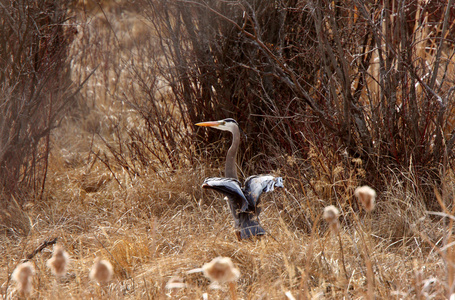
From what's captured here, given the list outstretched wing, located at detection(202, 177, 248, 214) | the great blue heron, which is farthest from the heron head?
outstretched wing, located at detection(202, 177, 248, 214)

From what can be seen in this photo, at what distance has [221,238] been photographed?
9.32 feet

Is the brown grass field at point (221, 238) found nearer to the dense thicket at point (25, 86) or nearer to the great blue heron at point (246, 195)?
the great blue heron at point (246, 195)

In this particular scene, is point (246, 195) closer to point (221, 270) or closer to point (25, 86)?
point (221, 270)

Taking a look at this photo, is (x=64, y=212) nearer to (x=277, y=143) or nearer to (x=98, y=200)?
(x=98, y=200)

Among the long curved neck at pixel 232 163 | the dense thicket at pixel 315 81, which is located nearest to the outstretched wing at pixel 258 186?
the long curved neck at pixel 232 163

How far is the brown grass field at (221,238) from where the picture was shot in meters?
2.22

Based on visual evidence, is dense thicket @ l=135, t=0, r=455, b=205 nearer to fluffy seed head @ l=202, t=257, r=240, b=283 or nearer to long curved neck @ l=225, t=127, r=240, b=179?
long curved neck @ l=225, t=127, r=240, b=179

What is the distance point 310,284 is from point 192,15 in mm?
2146

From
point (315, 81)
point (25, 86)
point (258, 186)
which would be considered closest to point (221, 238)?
point (258, 186)

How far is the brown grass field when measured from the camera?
7.30 feet

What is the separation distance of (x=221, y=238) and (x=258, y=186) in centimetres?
48

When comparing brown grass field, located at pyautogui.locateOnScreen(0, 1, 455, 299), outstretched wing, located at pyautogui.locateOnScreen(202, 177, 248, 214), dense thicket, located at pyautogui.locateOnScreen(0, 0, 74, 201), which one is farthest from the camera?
dense thicket, located at pyautogui.locateOnScreen(0, 0, 74, 201)

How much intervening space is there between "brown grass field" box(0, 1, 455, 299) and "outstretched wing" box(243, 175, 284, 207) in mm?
219

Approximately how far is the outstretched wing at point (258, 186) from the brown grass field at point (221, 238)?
8.6 inches
